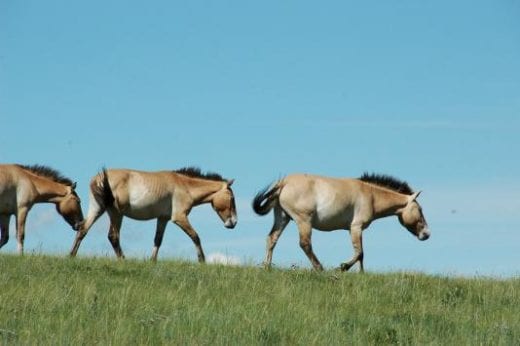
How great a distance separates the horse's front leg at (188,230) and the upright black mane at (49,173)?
384 centimetres

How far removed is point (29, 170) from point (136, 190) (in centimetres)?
354

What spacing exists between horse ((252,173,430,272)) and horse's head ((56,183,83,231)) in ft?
18.8

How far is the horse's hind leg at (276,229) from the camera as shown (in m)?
19.7

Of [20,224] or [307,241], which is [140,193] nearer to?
[20,224]

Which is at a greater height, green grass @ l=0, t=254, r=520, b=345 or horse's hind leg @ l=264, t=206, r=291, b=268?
horse's hind leg @ l=264, t=206, r=291, b=268

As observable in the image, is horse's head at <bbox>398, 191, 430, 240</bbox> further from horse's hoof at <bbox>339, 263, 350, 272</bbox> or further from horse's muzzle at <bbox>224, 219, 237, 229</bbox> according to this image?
horse's muzzle at <bbox>224, 219, 237, 229</bbox>

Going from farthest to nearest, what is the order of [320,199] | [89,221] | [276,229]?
[89,221], [276,229], [320,199]

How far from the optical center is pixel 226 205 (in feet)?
72.3

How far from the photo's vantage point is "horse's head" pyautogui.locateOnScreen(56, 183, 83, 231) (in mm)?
23453

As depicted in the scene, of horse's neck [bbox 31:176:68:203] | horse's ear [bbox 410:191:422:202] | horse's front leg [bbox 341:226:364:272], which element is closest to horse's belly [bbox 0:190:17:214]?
horse's neck [bbox 31:176:68:203]

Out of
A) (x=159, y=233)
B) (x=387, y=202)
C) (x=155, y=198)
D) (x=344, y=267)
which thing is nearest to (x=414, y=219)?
(x=387, y=202)

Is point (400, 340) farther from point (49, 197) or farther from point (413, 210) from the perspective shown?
point (49, 197)

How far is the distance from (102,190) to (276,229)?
383 centimetres

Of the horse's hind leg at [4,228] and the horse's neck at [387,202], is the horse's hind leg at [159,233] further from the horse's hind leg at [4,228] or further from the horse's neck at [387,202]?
the horse's neck at [387,202]
